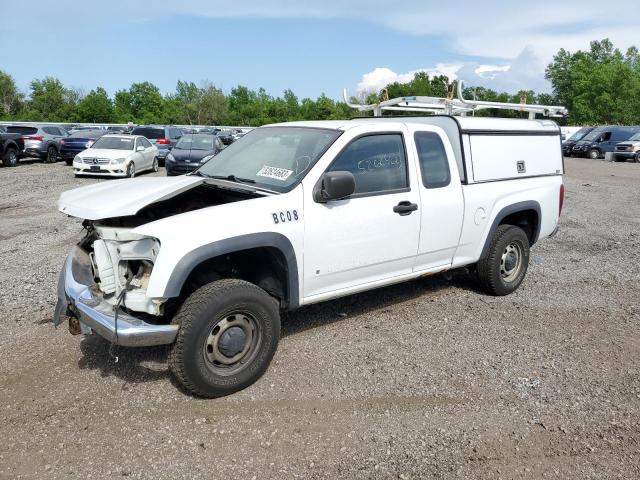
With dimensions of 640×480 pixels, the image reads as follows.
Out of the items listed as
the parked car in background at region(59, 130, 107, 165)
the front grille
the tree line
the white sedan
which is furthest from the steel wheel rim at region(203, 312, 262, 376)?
the tree line

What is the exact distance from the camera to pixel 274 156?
181 inches

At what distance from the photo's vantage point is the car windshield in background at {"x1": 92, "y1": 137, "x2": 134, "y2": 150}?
17.8 metres

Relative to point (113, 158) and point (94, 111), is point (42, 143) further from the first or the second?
point (94, 111)

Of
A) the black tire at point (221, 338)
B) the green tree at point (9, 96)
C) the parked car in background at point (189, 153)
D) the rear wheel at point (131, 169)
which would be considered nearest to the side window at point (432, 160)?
the black tire at point (221, 338)

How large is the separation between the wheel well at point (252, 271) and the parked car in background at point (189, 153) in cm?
1245

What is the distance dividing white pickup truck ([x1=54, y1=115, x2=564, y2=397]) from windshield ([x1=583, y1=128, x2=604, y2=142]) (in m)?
29.9

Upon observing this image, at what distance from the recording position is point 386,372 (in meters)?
4.15

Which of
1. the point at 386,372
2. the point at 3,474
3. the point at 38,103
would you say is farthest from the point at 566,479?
the point at 38,103

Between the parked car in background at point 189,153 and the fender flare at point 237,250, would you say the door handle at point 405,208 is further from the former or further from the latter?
the parked car in background at point 189,153

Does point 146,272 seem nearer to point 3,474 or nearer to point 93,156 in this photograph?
point 3,474

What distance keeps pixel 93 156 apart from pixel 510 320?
1510 cm

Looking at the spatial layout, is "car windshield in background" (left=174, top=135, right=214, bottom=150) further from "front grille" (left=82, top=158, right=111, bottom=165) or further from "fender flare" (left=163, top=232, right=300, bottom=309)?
"fender flare" (left=163, top=232, right=300, bottom=309)

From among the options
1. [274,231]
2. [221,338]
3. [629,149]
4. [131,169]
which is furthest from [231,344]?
[629,149]

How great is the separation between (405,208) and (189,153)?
44.7ft
